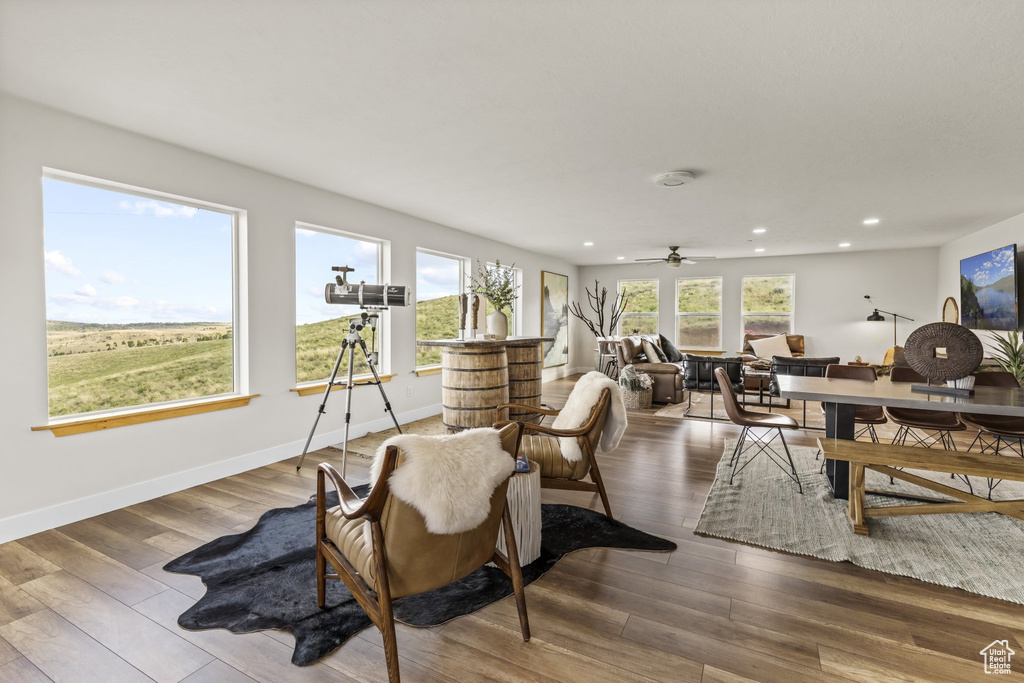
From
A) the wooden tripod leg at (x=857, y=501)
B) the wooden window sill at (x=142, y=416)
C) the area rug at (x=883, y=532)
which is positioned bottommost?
the area rug at (x=883, y=532)

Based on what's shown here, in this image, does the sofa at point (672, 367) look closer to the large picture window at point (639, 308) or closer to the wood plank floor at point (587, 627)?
the large picture window at point (639, 308)

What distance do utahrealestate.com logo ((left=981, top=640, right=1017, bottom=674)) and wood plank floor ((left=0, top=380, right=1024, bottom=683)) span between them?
0.02 m

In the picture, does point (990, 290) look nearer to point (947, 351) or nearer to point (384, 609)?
point (947, 351)

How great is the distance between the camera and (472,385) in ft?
11.7

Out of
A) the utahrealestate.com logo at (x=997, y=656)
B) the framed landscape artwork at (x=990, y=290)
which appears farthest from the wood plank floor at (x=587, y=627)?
the framed landscape artwork at (x=990, y=290)

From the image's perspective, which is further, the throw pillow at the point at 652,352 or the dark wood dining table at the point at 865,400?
the throw pillow at the point at 652,352

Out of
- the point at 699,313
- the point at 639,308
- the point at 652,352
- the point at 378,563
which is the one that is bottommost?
the point at 378,563

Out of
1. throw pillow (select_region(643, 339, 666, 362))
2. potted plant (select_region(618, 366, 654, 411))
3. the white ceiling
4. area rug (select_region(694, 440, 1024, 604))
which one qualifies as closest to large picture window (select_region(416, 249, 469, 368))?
the white ceiling

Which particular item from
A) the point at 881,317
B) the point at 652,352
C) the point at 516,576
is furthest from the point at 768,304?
the point at 516,576

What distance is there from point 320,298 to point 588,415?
312 cm

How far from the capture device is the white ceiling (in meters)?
1.88

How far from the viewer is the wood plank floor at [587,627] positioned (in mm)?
1609

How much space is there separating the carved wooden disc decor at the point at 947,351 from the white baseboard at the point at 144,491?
4.11 m

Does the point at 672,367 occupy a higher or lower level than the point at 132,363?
lower
